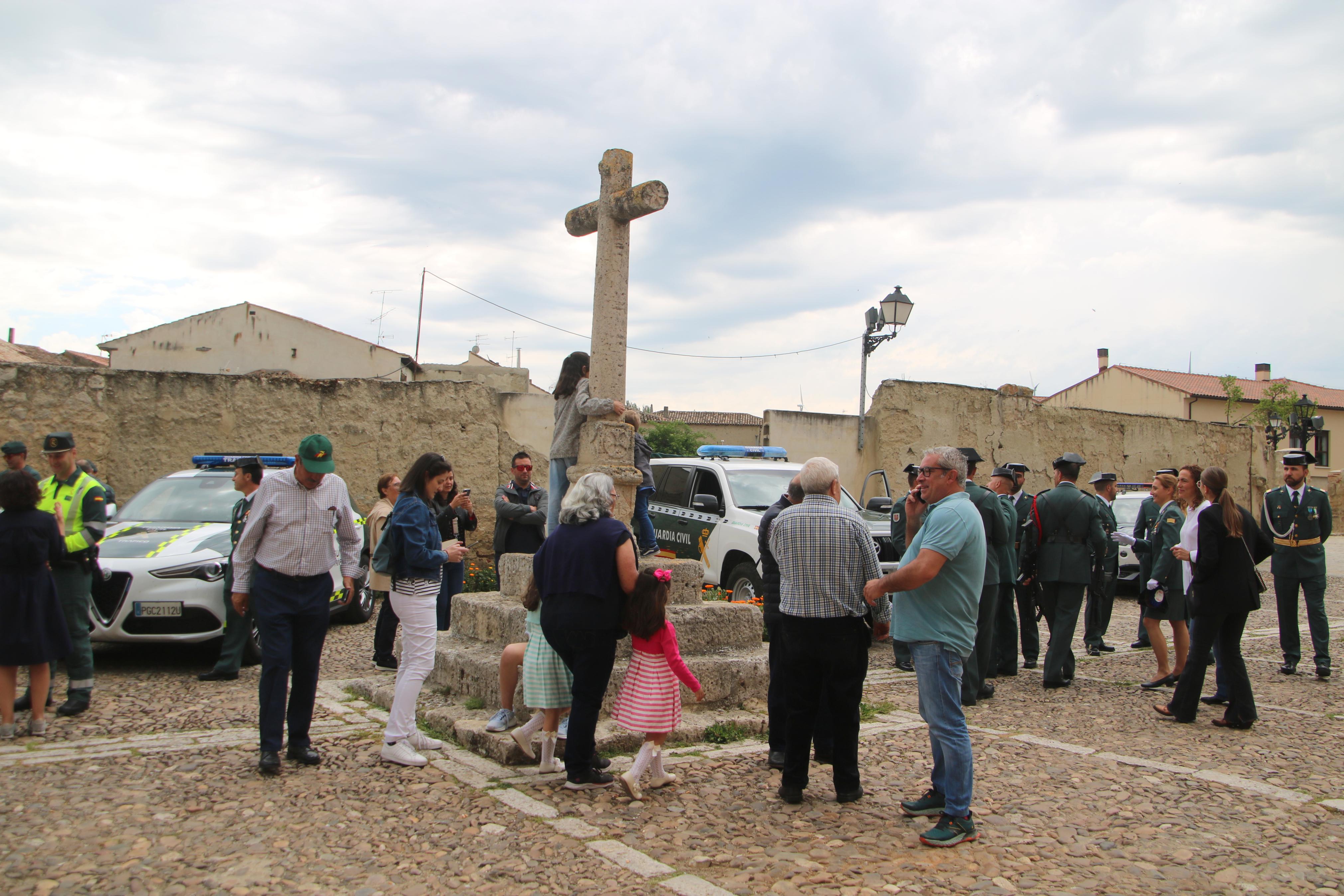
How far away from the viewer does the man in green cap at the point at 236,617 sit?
6844 mm

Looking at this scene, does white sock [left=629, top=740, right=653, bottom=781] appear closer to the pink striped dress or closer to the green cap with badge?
the pink striped dress

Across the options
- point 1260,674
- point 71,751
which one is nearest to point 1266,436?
point 1260,674

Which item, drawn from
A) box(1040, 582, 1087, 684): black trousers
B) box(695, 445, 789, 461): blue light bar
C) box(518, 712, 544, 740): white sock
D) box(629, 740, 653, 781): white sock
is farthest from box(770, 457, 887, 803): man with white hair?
box(695, 445, 789, 461): blue light bar

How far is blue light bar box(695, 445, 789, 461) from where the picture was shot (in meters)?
11.1

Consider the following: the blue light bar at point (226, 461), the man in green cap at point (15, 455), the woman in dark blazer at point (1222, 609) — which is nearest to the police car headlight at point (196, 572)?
the man in green cap at point (15, 455)

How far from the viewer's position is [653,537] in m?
6.75

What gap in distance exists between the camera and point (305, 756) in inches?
190

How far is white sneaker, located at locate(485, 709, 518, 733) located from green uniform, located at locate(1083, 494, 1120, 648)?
4.75 m

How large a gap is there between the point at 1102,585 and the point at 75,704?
7894mm

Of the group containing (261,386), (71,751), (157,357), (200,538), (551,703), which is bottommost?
(71,751)

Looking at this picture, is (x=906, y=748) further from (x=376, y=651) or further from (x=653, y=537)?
(x=376, y=651)

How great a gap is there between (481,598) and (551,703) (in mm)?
2263

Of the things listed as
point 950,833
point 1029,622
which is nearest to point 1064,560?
point 1029,622

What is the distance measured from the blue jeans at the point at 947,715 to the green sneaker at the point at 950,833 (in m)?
0.03
